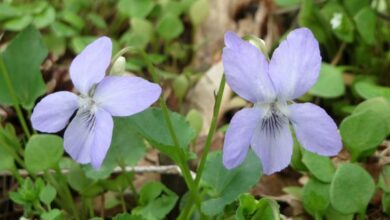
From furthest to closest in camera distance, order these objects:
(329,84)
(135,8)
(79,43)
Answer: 1. (135,8)
2. (79,43)
3. (329,84)

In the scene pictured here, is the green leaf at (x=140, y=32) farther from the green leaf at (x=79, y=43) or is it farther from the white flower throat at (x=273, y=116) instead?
the white flower throat at (x=273, y=116)

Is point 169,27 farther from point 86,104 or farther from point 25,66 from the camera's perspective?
point 86,104

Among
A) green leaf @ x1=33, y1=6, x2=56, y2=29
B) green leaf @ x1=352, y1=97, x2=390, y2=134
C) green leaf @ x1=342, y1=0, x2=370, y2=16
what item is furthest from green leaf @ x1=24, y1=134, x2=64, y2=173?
green leaf @ x1=342, y1=0, x2=370, y2=16

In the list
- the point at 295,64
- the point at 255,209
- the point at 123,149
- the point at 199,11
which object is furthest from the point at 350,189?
the point at 199,11

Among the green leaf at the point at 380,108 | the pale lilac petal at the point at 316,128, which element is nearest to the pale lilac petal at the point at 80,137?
the pale lilac petal at the point at 316,128

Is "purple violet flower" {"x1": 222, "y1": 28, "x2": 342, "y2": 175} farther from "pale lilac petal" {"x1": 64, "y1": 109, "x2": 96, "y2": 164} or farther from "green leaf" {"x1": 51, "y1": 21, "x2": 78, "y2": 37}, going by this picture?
"green leaf" {"x1": 51, "y1": 21, "x2": 78, "y2": 37}

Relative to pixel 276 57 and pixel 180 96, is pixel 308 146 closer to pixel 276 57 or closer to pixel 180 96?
pixel 276 57
